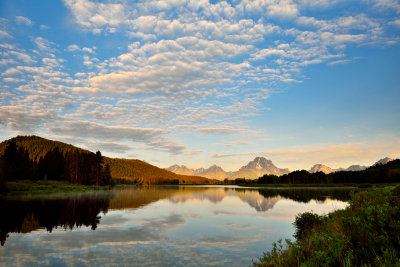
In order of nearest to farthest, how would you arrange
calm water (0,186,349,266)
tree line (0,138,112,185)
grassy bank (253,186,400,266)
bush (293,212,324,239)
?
grassy bank (253,186,400,266) → calm water (0,186,349,266) → bush (293,212,324,239) → tree line (0,138,112,185)

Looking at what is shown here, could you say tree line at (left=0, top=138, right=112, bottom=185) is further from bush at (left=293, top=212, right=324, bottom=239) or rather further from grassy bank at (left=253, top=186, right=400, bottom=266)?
grassy bank at (left=253, top=186, right=400, bottom=266)

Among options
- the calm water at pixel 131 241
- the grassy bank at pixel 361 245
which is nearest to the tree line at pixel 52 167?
the calm water at pixel 131 241

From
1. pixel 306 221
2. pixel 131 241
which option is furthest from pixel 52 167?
pixel 306 221

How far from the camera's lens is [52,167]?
117 meters

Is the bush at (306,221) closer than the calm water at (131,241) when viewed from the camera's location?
No

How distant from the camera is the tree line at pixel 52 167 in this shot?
87688 mm

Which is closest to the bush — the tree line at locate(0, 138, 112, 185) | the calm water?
the calm water

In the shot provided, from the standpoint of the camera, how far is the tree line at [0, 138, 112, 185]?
87.7m

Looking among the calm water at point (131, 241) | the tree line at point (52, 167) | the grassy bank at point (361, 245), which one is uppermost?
the tree line at point (52, 167)

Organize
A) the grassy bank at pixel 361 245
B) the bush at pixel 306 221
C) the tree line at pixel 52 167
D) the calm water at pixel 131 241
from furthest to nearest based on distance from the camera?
the tree line at pixel 52 167 → the bush at pixel 306 221 → the calm water at pixel 131 241 → the grassy bank at pixel 361 245

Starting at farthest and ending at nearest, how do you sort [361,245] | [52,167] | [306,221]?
[52,167], [306,221], [361,245]

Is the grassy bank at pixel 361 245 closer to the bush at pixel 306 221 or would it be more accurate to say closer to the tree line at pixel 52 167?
the bush at pixel 306 221

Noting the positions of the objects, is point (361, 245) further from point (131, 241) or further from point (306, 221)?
point (306, 221)

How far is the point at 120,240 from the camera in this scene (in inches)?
840
